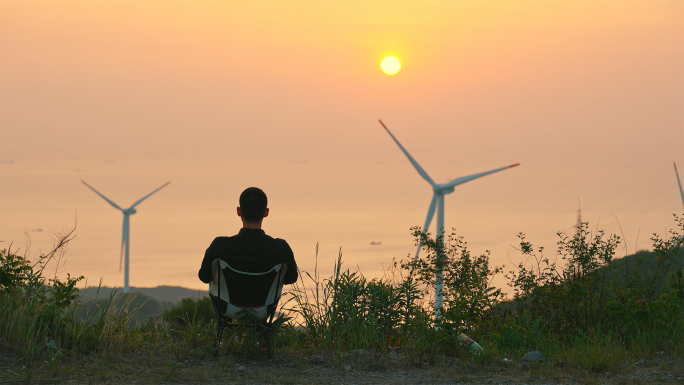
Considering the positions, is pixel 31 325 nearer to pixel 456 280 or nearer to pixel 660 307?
pixel 456 280

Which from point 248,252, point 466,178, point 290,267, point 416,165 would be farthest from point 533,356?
point 466,178

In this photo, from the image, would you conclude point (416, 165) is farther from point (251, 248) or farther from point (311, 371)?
point (251, 248)

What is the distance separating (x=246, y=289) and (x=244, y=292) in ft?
0.14

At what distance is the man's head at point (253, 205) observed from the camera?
24.2 feet

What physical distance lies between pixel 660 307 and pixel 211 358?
19.4ft

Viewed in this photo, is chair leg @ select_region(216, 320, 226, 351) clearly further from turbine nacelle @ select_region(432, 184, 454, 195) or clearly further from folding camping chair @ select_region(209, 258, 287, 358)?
turbine nacelle @ select_region(432, 184, 454, 195)

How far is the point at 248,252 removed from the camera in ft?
24.0

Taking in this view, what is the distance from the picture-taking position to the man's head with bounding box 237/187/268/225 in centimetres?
738

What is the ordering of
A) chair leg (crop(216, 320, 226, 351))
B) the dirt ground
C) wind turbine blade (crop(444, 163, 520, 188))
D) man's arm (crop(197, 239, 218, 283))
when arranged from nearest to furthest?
the dirt ground < man's arm (crop(197, 239, 218, 283)) < chair leg (crop(216, 320, 226, 351)) < wind turbine blade (crop(444, 163, 520, 188))

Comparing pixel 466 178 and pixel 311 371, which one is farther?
pixel 466 178

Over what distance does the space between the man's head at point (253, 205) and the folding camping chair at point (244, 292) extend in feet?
1.79

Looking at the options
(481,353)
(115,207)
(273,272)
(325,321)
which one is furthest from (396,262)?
(115,207)

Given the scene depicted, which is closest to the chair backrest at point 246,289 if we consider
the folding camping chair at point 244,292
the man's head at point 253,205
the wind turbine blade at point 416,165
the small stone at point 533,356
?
the folding camping chair at point 244,292

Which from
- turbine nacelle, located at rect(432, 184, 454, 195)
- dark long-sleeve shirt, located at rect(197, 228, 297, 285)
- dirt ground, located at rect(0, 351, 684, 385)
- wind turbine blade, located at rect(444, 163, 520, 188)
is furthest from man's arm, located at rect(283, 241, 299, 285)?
turbine nacelle, located at rect(432, 184, 454, 195)
